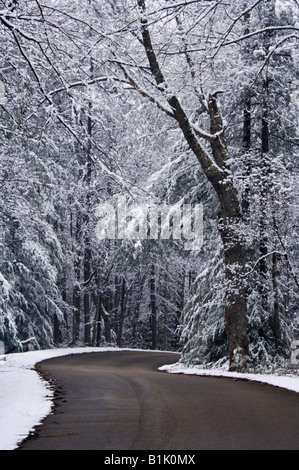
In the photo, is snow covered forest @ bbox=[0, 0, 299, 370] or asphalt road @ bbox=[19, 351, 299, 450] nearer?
asphalt road @ bbox=[19, 351, 299, 450]

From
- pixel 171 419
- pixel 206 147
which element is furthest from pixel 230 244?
pixel 171 419

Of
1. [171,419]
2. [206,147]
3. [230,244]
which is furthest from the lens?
[206,147]

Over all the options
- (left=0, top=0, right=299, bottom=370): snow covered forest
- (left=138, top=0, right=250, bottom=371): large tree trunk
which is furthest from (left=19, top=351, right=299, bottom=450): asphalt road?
(left=138, top=0, right=250, bottom=371): large tree trunk

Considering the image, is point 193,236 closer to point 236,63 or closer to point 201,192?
point 201,192

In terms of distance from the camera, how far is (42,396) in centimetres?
836

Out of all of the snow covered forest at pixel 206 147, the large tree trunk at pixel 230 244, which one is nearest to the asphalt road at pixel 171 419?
the snow covered forest at pixel 206 147

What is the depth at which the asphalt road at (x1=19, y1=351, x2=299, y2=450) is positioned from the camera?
4953mm

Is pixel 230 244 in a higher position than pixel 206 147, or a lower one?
lower

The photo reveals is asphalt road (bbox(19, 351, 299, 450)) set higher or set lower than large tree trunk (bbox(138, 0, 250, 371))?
lower

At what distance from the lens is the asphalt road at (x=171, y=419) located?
4.95m

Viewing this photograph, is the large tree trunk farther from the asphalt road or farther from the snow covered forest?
the asphalt road

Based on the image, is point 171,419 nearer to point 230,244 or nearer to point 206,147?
point 230,244

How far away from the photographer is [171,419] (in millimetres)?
6129

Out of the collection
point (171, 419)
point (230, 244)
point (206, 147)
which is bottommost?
point (171, 419)
